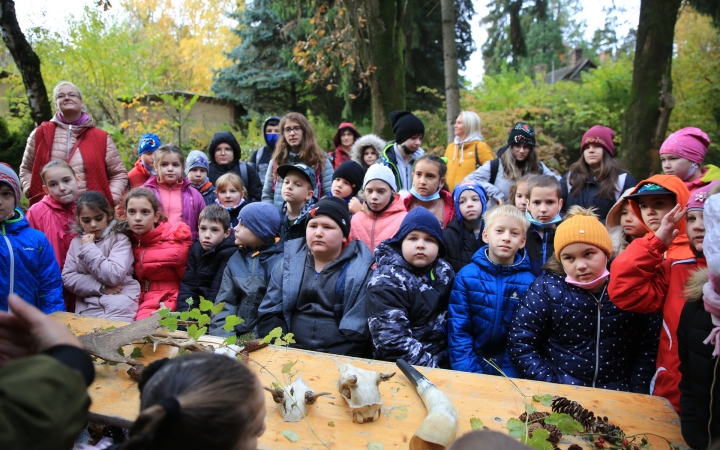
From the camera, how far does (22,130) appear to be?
11992 mm

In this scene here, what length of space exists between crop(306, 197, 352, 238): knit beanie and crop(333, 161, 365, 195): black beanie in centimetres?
131

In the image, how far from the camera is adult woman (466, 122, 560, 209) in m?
4.68

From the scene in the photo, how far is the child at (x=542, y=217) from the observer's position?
146 inches

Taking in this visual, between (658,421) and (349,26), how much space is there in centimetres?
858

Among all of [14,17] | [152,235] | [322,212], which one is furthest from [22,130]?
[322,212]

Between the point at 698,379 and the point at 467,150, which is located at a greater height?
the point at 467,150

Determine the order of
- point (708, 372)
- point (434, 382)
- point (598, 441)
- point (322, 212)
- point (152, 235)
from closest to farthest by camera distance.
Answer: point (598, 441)
point (708, 372)
point (434, 382)
point (322, 212)
point (152, 235)

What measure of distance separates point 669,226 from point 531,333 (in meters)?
0.95

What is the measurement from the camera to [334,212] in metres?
3.24

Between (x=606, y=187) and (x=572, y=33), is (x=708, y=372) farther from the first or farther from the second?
(x=572, y=33)

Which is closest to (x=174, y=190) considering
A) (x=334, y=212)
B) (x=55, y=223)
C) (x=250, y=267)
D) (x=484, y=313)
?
(x=55, y=223)

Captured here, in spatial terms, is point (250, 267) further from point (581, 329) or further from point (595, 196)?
point (595, 196)

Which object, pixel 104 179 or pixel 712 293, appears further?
pixel 104 179

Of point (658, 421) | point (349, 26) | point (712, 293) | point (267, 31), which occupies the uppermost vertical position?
point (267, 31)
